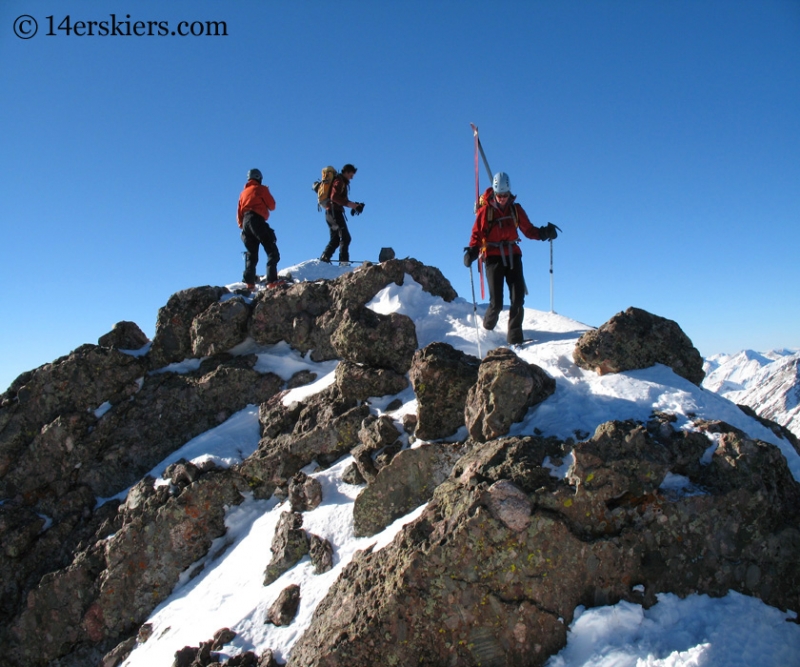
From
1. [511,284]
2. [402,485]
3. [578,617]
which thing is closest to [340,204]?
[511,284]

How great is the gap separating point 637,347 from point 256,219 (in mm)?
10608

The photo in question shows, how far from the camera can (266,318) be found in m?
14.7

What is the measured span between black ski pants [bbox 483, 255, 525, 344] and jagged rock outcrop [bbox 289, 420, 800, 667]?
4.33 metres

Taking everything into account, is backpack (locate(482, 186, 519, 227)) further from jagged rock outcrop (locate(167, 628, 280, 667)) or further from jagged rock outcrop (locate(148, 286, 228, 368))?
jagged rock outcrop (locate(148, 286, 228, 368))

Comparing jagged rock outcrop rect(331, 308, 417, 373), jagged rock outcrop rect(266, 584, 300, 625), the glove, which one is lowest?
jagged rock outcrop rect(266, 584, 300, 625)

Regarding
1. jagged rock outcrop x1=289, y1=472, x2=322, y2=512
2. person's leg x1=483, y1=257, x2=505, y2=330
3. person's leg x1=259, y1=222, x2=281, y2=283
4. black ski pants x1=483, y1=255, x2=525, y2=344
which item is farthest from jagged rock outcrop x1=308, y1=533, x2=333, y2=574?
person's leg x1=259, y1=222, x2=281, y2=283

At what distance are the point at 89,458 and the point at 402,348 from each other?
8.85 meters

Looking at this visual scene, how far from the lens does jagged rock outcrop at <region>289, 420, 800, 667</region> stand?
5941 mm

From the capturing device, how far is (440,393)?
921 cm

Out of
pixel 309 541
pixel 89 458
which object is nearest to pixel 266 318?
pixel 89 458

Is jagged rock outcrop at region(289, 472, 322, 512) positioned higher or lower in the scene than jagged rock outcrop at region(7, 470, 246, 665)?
higher

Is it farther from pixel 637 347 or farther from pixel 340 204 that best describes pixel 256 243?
pixel 637 347

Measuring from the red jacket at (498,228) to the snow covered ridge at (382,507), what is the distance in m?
2.09

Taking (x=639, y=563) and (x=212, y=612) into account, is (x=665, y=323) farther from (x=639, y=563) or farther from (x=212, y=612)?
(x=212, y=612)
